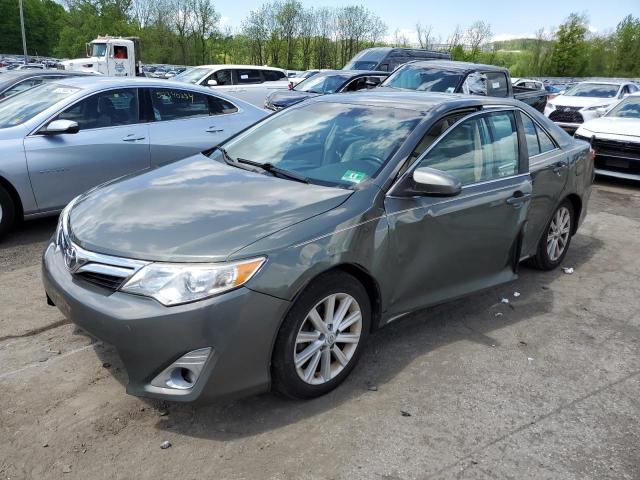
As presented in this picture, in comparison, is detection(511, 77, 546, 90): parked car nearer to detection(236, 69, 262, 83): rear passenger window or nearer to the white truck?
detection(236, 69, 262, 83): rear passenger window

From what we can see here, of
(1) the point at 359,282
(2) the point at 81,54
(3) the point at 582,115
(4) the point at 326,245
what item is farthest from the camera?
(2) the point at 81,54

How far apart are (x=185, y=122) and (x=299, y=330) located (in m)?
4.36

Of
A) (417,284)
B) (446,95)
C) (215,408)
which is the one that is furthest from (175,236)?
(446,95)

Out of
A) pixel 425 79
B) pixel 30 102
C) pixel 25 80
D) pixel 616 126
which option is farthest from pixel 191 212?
pixel 616 126

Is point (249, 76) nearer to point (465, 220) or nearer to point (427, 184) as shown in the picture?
point (465, 220)

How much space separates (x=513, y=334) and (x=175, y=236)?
2.48m

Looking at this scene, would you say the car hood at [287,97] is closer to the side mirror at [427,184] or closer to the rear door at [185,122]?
the rear door at [185,122]

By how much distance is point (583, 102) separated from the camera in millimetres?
15109

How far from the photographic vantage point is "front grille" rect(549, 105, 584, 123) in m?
14.5

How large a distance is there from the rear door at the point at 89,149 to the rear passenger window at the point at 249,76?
10.2m

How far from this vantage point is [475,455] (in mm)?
2680

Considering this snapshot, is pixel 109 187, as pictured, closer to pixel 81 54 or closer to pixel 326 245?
pixel 326 245

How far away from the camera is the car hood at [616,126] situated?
30.9ft

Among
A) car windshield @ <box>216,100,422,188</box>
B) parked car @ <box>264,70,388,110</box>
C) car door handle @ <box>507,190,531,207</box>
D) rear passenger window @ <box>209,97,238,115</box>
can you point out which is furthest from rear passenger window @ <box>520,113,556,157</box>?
parked car @ <box>264,70,388,110</box>
